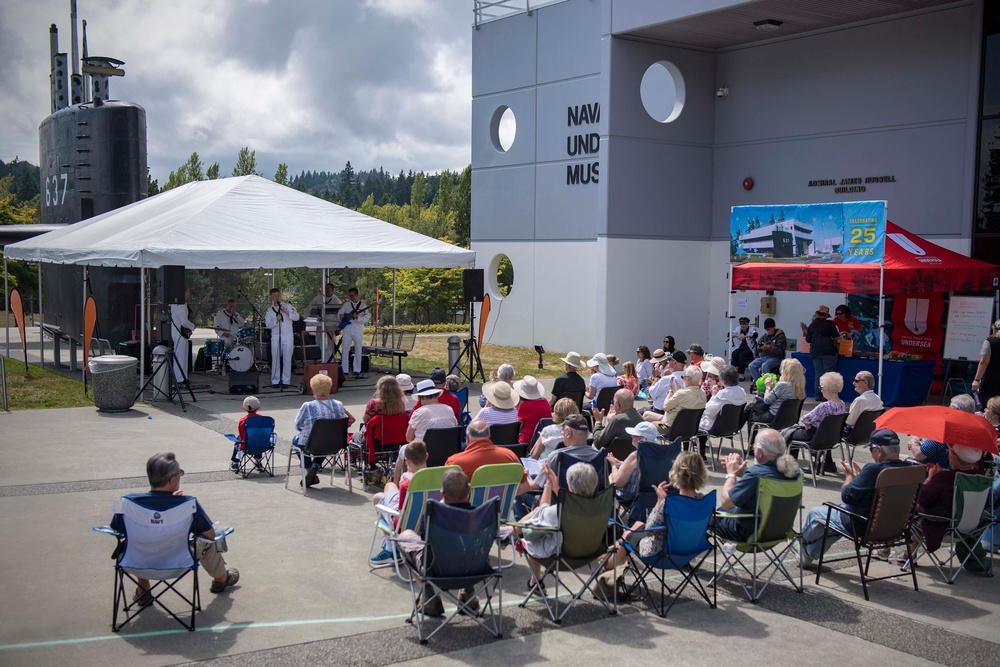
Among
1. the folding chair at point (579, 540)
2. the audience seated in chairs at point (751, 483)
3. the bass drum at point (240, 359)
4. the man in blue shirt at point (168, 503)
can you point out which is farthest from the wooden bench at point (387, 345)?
the folding chair at point (579, 540)

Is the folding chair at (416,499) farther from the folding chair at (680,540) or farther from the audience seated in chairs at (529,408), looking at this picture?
the audience seated in chairs at (529,408)

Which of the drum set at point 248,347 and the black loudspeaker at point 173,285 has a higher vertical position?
the black loudspeaker at point 173,285

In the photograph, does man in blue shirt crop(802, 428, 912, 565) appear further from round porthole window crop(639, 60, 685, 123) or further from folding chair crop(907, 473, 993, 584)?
round porthole window crop(639, 60, 685, 123)

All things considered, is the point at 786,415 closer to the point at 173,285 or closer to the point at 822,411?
the point at 822,411

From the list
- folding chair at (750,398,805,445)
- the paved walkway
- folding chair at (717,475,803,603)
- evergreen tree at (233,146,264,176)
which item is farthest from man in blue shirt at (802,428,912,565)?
evergreen tree at (233,146,264,176)

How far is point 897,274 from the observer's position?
13320mm

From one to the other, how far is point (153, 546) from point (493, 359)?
50.8 ft

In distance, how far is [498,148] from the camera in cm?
2455

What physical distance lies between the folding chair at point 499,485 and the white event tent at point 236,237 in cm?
873

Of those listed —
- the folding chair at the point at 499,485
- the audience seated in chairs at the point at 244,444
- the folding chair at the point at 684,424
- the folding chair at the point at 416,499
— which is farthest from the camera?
the folding chair at the point at 684,424

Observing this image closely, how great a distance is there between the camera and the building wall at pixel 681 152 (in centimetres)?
1697

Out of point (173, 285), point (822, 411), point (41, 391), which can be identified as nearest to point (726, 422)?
point (822, 411)

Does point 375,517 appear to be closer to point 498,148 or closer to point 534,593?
point 534,593

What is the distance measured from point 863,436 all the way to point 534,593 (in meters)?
5.11
